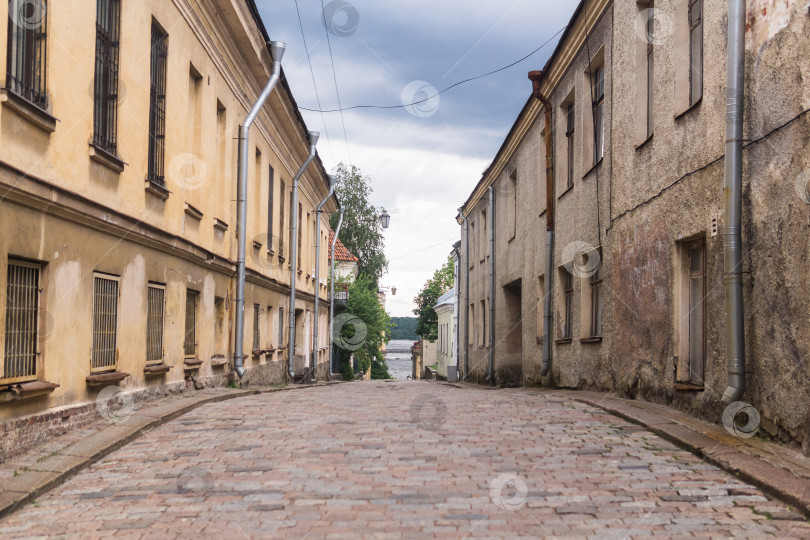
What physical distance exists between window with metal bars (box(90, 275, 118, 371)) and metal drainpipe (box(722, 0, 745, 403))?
6.13 m

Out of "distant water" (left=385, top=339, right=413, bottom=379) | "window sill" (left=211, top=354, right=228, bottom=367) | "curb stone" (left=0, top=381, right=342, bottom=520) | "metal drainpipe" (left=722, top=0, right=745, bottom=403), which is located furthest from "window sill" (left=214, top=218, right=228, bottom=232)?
"distant water" (left=385, top=339, right=413, bottom=379)

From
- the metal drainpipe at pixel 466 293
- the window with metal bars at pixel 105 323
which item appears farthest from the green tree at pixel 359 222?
the window with metal bars at pixel 105 323

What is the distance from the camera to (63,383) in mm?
7496

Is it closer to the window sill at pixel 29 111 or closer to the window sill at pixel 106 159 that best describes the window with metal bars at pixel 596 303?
the window sill at pixel 106 159

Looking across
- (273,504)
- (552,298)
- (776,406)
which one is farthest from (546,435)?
(552,298)

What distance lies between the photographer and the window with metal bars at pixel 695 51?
8.58 m

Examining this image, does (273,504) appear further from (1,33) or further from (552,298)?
(552,298)

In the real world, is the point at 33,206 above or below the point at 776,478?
above

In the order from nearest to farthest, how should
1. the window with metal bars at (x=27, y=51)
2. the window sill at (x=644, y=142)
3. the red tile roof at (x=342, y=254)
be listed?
the window with metal bars at (x=27, y=51) < the window sill at (x=644, y=142) < the red tile roof at (x=342, y=254)

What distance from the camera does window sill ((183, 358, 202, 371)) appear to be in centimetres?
1201

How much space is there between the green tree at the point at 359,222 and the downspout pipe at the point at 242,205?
31837mm

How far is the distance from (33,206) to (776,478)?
597 cm

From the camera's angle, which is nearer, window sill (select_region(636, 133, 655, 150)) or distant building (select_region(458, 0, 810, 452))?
distant building (select_region(458, 0, 810, 452))

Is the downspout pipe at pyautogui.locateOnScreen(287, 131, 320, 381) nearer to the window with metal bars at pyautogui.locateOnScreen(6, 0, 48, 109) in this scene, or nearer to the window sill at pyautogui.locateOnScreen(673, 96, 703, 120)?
the window sill at pyautogui.locateOnScreen(673, 96, 703, 120)
